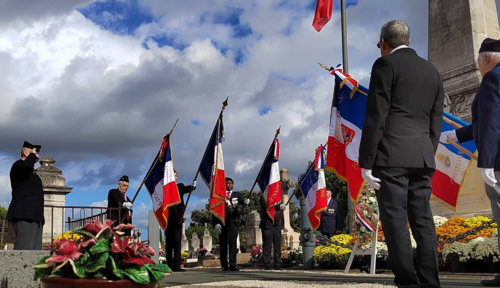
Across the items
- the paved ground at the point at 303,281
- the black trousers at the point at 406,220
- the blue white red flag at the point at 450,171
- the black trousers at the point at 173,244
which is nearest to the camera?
the black trousers at the point at 406,220

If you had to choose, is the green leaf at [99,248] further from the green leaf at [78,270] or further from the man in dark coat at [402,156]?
the man in dark coat at [402,156]

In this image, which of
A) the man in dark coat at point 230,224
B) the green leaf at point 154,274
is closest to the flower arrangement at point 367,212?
the man in dark coat at point 230,224

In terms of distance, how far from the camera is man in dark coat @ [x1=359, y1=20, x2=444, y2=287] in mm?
4152

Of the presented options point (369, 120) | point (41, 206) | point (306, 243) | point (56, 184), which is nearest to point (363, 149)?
point (369, 120)

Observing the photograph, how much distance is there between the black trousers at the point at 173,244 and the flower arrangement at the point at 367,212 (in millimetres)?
4165

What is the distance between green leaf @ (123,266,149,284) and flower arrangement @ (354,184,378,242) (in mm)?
7214

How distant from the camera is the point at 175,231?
1249 cm

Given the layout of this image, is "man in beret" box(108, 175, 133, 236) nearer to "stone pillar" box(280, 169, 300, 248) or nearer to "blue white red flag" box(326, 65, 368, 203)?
"blue white red flag" box(326, 65, 368, 203)

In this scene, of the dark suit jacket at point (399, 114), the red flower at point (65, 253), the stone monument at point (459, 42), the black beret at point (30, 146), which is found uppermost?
the stone monument at point (459, 42)

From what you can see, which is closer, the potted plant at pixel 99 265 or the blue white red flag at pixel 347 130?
the potted plant at pixel 99 265

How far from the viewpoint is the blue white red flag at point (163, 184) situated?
11.6 metres

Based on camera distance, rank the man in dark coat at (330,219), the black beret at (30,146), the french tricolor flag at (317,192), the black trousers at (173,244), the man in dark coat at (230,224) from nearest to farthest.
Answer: the black beret at (30,146)
the french tricolor flag at (317,192)
the black trousers at (173,244)
the man in dark coat at (230,224)
the man in dark coat at (330,219)

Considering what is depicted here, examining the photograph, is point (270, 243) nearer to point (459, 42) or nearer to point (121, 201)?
point (121, 201)

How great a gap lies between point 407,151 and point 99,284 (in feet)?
8.26
